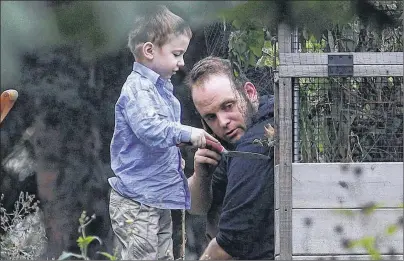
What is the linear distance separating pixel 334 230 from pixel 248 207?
0.44 metres

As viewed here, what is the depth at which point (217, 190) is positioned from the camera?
4535 millimetres

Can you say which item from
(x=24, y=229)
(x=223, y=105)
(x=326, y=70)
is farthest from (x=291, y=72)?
(x=24, y=229)

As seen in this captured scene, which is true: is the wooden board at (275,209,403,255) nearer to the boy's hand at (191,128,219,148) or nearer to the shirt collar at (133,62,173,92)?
the boy's hand at (191,128,219,148)

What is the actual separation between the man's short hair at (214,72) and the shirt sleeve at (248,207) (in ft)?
1.00

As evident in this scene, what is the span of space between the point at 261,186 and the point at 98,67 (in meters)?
0.86

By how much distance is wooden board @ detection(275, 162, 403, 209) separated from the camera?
4145 millimetres

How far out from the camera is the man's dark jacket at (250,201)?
4.43m

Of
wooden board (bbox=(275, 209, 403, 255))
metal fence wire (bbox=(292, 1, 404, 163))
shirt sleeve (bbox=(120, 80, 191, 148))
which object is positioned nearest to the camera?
wooden board (bbox=(275, 209, 403, 255))

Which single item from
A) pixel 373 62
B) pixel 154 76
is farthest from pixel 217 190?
pixel 373 62

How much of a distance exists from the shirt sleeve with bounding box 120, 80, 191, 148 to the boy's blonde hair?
186 mm

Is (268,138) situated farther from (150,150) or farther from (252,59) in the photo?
(150,150)

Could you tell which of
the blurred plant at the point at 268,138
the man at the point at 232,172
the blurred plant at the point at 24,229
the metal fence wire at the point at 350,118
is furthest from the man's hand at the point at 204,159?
the blurred plant at the point at 24,229

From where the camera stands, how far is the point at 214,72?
4.60 metres

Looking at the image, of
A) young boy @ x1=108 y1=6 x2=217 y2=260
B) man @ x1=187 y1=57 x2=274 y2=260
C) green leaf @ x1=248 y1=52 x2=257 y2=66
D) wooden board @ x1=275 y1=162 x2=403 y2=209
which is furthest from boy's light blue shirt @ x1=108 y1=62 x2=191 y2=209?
wooden board @ x1=275 y1=162 x2=403 y2=209
